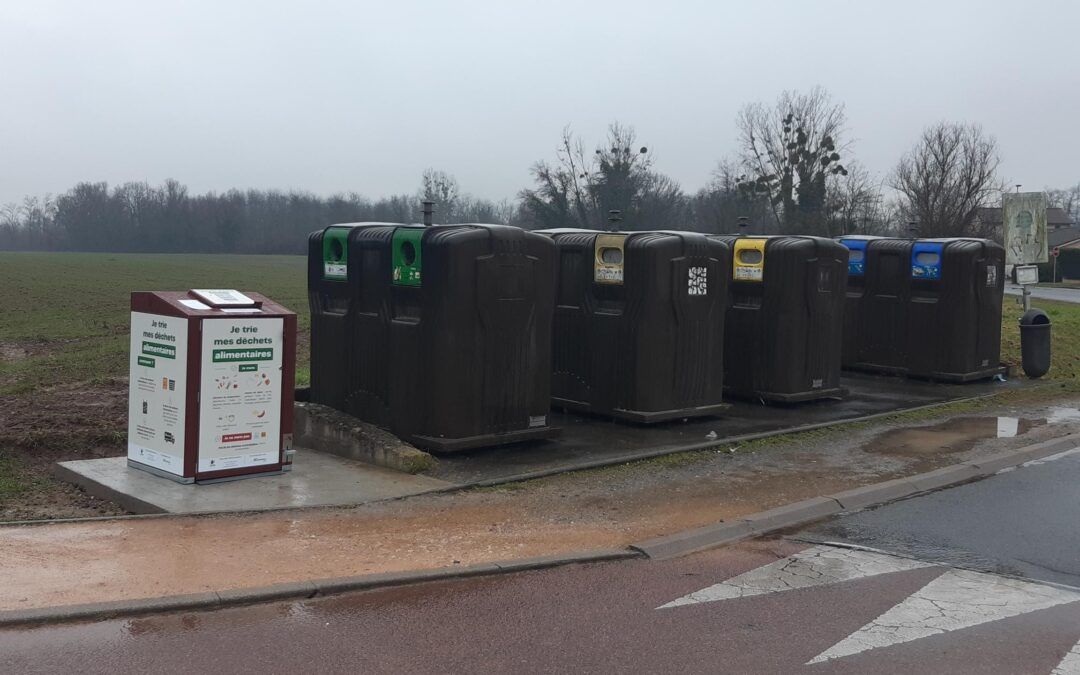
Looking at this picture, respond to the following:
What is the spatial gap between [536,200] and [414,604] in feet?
95.4

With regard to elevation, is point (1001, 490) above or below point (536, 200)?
below

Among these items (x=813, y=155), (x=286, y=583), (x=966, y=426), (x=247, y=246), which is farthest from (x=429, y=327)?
(x=247, y=246)

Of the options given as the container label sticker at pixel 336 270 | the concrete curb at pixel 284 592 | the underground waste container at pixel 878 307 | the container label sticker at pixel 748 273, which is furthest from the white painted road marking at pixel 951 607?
the underground waste container at pixel 878 307

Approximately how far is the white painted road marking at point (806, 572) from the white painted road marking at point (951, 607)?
0.39 meters

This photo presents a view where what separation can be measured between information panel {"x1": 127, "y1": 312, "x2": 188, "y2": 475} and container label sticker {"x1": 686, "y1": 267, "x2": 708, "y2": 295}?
5.42m

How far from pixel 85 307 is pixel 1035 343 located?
2581 centimetres

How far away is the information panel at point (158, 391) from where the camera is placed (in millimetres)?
8484

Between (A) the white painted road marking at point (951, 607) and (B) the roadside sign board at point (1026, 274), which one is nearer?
(A) the white painted road marking at point (951, 607)

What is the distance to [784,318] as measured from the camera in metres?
13.0

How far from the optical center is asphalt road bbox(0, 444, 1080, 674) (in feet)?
16.3

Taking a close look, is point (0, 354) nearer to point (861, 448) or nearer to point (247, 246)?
point (861, 448)

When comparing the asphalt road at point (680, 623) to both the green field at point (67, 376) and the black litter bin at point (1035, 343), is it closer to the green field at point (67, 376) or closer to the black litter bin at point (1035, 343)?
the green field at point (67, 376)

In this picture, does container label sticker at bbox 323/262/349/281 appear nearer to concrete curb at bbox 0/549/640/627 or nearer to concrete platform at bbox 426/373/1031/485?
concrete platform at bbox 426/373/1031/485

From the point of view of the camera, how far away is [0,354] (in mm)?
19562
